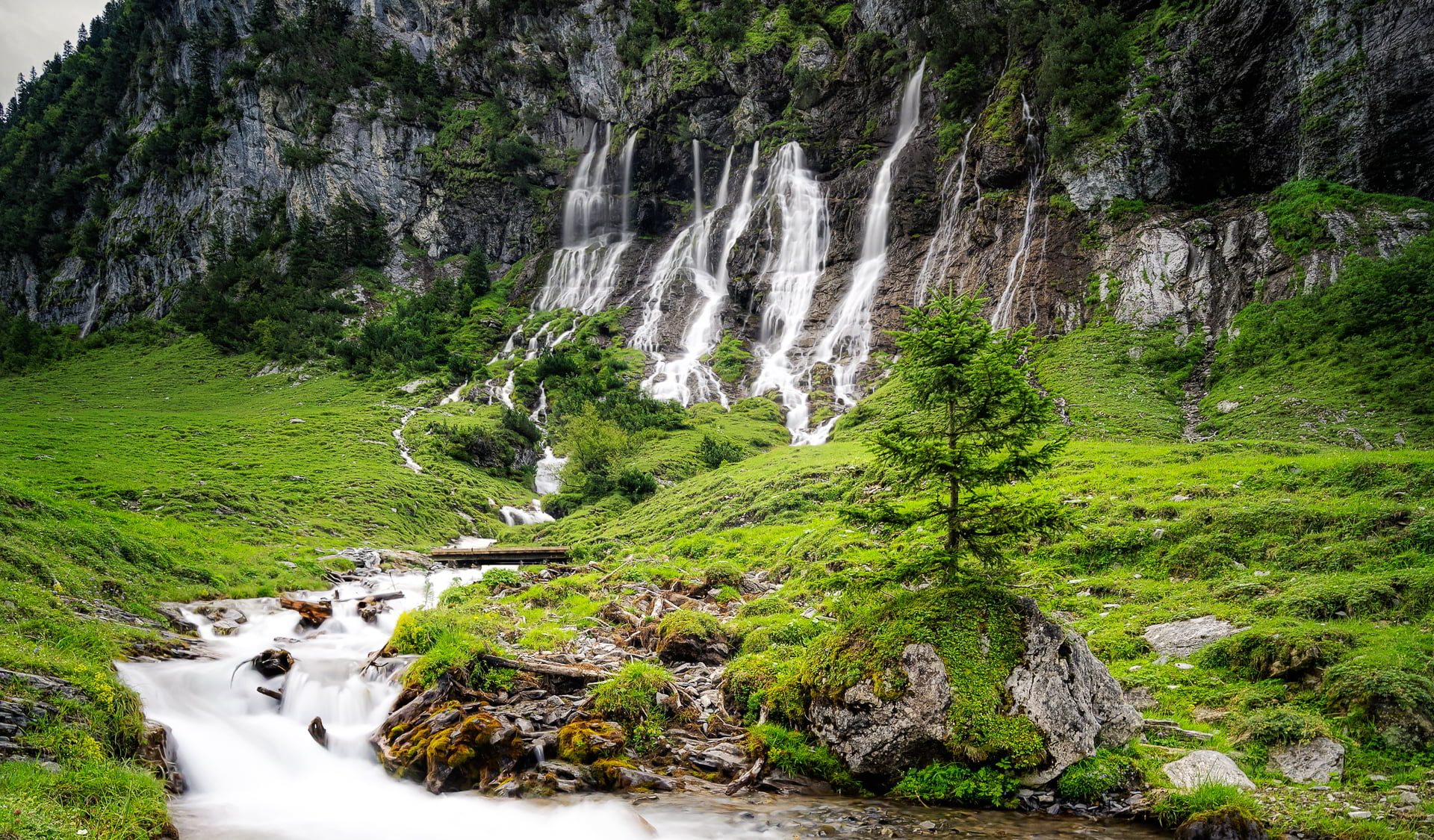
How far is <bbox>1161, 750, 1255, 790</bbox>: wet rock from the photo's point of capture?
798 centimetres

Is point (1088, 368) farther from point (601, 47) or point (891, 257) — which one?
point (601, 47)

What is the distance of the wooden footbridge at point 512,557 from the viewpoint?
92.5 feet

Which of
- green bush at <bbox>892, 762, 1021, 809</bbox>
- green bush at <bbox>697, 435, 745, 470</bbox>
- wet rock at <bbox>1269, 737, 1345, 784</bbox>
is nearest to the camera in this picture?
wet rock at <bbox>1269, 737, 1345, 784</bbox>

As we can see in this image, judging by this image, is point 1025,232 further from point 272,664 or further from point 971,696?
point 272,664

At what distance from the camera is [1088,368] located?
37188 millimetres

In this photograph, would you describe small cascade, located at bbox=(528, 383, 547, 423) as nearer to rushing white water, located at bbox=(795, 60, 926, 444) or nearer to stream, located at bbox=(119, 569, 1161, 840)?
rushing white water, located at bbox=(795, 60, 926, 444)

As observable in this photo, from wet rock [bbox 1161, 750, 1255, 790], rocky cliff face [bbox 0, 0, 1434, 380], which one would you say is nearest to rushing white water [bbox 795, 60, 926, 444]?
rocky cliff face [bbox 0, 0, 1434, 380]

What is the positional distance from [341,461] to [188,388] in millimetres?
43039

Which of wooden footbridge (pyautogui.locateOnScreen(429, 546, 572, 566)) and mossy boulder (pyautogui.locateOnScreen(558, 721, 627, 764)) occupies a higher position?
mossy boulder (pyautogui.locateOnScreen(558, 721, 627, 764))

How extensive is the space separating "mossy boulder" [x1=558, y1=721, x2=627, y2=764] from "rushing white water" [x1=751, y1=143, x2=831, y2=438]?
4473 cm

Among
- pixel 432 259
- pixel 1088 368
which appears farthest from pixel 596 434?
pixel 432 259

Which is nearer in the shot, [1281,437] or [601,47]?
[1281,437]

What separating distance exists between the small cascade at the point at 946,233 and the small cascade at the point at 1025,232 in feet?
20.5

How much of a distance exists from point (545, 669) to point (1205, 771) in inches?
398
